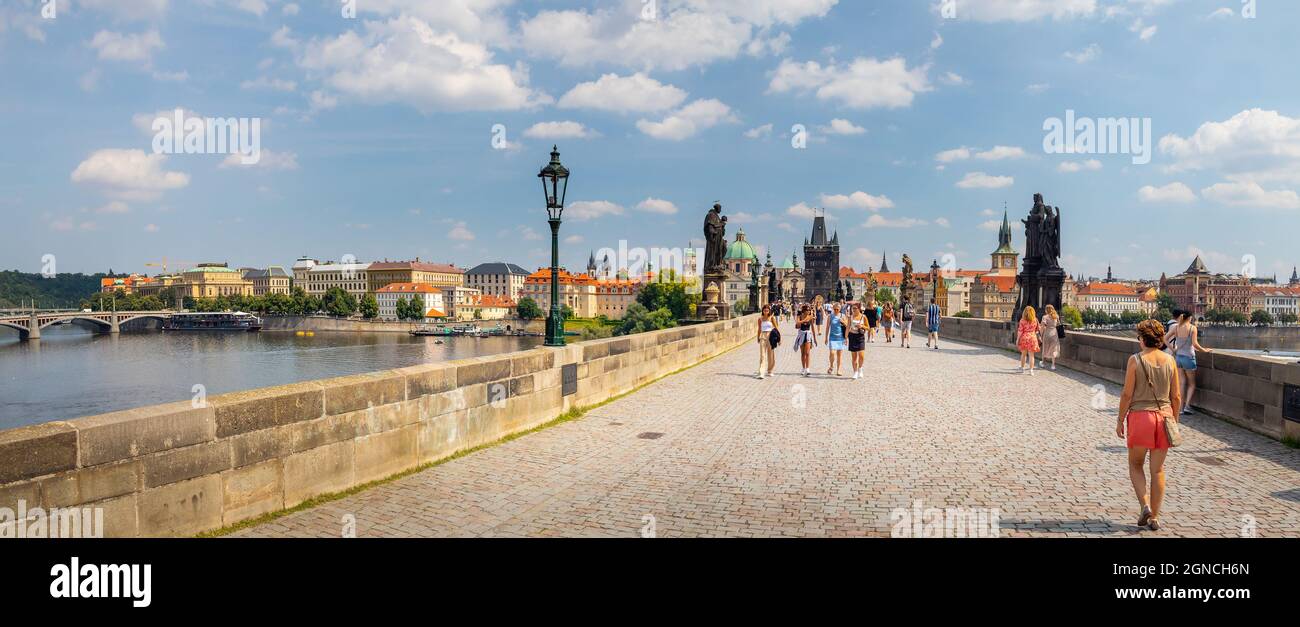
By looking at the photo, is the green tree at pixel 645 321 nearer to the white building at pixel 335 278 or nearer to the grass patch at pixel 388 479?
the grass patch at pixel 388 479

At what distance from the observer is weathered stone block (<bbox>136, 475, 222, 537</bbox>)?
13.8ft

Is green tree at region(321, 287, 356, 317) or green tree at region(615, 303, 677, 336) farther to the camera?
green tree at region(321, 287, 356, 317)

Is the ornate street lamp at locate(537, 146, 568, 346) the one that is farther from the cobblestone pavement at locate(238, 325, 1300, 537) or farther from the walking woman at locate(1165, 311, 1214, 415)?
the walking woman at locate(1165, 311, 1214, 415)

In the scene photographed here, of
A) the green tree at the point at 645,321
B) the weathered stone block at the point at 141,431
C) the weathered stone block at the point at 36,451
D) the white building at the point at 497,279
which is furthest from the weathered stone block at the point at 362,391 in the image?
the white building at the point at 497,279

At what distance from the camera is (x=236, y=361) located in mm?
69312

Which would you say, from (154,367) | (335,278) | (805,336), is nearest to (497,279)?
(335,278)

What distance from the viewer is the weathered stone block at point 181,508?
420 centimetres

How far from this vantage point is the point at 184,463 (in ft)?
14.4

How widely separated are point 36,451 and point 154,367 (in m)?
Result: 71.6

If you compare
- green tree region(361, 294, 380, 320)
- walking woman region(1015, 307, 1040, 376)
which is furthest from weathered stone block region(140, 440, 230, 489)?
green tree region(361, 294, 380, 320)

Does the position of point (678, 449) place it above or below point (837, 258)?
below
